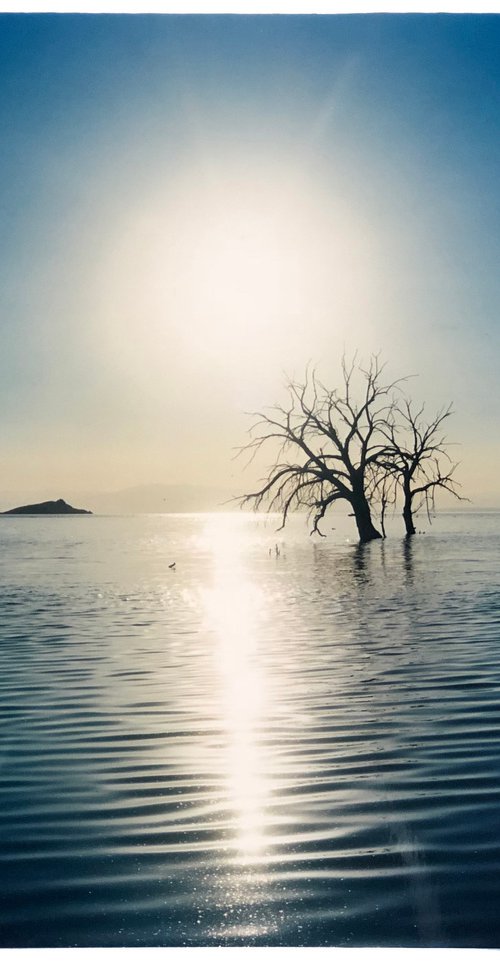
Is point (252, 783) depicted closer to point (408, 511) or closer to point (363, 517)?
point (363, 517)

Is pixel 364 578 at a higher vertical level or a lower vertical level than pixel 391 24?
lower

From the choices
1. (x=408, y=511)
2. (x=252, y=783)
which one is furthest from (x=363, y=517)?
(x=252, y=783)

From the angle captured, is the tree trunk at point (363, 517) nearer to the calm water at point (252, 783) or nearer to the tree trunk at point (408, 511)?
the tree trunk at point (408, 511)

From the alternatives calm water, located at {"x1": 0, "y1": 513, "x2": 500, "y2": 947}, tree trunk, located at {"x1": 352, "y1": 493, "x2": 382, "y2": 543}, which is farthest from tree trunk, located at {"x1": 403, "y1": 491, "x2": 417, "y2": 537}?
calm water, located at {"x1": 0, "y1": 513, "x2": 500, "y2": 947}

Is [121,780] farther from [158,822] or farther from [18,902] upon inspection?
[18,902]

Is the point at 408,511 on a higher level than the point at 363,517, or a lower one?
higher

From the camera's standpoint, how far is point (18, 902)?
3.52 meters

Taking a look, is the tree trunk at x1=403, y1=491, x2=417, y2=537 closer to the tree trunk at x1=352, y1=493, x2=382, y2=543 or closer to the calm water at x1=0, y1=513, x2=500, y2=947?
the tree trunk at x1=352, y1=493, x2=382, y2=543

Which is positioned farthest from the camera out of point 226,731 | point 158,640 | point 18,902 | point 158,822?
point 158,640

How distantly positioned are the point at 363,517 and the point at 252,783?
2885 cm

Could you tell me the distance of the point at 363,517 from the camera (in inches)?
1320

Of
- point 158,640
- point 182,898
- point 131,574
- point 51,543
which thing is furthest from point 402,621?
point 51,543

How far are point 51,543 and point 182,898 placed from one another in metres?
34.0
